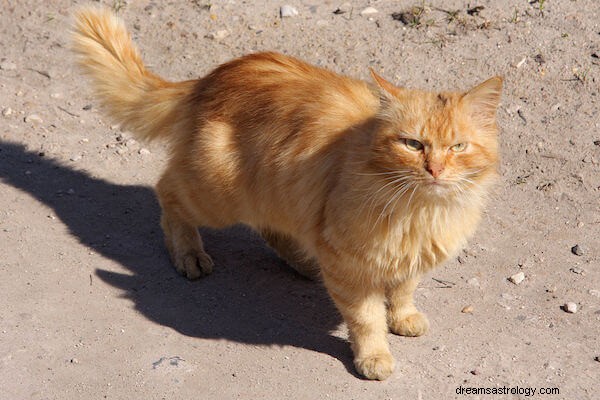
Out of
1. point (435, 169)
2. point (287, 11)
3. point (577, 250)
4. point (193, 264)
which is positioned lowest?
point (193, 264)

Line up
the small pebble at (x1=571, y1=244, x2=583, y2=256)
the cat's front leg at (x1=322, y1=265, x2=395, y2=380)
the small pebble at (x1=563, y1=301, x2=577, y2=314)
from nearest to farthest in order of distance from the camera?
the cat's front leg at (x1=322, y1=265, x2=395, y2=380)
the small pebble at (x1=563, y1=301, x2=577, y2=314)
the small pebble at (x1=571, y1=244, x2=583, y2=256)

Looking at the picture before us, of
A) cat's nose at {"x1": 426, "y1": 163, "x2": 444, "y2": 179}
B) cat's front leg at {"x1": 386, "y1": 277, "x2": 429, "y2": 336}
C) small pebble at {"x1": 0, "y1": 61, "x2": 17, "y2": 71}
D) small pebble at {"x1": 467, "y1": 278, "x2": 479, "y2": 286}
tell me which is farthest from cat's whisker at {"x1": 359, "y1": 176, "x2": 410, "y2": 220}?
small pebble at {"x1": 0, "y1": 61, "x2": 17, "y2": 71}

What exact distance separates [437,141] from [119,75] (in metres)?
2.31

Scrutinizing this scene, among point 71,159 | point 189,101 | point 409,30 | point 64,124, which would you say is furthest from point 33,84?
point 409,30

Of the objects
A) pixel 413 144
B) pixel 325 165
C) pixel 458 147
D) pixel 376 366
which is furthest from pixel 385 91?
pixel 376 366

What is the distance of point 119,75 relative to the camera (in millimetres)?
4988

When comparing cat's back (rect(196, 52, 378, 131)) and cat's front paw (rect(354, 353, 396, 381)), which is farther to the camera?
cat's back (rect(196, 52, 378, 131))

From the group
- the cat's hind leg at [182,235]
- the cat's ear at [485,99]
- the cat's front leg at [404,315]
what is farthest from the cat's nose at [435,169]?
the cat's hind leg at [182,235]

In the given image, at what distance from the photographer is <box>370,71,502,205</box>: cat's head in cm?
349

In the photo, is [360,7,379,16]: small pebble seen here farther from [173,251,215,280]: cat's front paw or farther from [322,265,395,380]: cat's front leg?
[322,265,395,380]: cat's front leg

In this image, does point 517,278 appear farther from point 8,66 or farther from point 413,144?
point 8,66

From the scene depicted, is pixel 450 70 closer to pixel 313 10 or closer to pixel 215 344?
pixel 313 10

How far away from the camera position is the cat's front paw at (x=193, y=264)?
4.85 meters

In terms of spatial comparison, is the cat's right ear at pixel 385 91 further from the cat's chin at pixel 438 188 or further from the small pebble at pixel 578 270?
the small pebble at pixel 578 270
